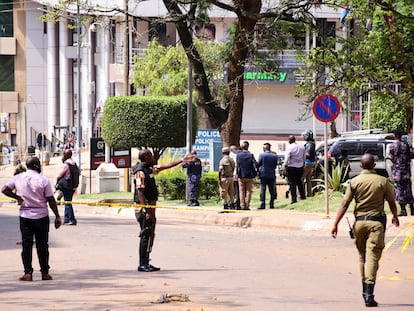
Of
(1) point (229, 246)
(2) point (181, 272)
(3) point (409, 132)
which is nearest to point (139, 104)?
(3) point (409, 132)

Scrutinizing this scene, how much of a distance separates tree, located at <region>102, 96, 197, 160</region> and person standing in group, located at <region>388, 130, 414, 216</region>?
1306 centimetres

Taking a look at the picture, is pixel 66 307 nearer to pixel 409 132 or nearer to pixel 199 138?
pixel 199 138

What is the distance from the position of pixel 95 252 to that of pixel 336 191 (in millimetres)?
10129

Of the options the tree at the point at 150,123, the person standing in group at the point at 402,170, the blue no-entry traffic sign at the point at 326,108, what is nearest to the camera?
the person standing in group at the point at 402,170

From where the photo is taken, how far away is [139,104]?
3256cm

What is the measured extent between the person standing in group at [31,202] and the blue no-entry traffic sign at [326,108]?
9361 millimetres

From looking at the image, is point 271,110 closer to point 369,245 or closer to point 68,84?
point 68,84

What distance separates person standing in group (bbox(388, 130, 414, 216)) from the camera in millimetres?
19844

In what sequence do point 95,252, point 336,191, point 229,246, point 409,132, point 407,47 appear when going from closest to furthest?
point 95,252, point 229,246, point 336,191, point 407,47, point 409,132

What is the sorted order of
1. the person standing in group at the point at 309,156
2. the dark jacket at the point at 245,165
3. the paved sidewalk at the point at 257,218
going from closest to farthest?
the paved sidewalk at the point at 257,218, the dark jacket at the point at 245,165, the person standing in group at the point at 309,156

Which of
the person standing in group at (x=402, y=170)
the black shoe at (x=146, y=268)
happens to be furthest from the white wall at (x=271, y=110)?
the black shoe at (x=146, y=268)

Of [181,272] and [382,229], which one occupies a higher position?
[382,229]

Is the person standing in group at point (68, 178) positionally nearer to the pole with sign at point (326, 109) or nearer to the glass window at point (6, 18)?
the pole with sign at point (326, 109)

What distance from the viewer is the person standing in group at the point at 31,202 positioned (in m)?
12.5
